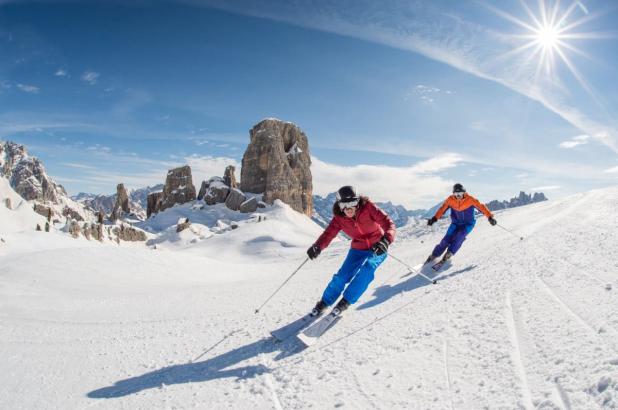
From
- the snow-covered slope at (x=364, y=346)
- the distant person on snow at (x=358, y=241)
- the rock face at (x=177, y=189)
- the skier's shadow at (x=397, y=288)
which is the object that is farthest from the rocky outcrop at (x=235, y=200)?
the distant person on snow at (x=358, y=241)

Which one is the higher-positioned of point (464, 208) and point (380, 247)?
point (464, 208)

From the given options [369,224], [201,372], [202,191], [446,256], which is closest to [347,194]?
[369,224]

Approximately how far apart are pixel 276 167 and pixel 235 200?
44.4 ft

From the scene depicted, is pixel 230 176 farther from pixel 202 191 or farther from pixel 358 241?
pixel 358 241

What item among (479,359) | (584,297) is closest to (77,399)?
(479,359)

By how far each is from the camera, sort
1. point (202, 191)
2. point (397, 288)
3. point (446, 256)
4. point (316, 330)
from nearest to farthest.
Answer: point (316, 330) < point (397, 288) < point (446, 256) < point (202, 191)

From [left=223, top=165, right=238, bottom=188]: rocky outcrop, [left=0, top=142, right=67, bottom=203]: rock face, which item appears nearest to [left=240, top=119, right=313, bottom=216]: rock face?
[left=223, top=165, right=238, bottom=188]: rocky outcrop

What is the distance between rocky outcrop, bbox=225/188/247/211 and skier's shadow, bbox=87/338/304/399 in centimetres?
7851

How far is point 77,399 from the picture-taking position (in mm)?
3357

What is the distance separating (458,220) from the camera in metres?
9.31

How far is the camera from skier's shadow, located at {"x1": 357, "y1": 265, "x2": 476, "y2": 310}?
582cm

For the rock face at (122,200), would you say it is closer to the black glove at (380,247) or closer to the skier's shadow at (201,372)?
the skier's shadow at (201,372)

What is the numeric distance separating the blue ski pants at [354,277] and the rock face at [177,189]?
90955 mm

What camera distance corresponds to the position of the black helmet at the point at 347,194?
5402 mm
